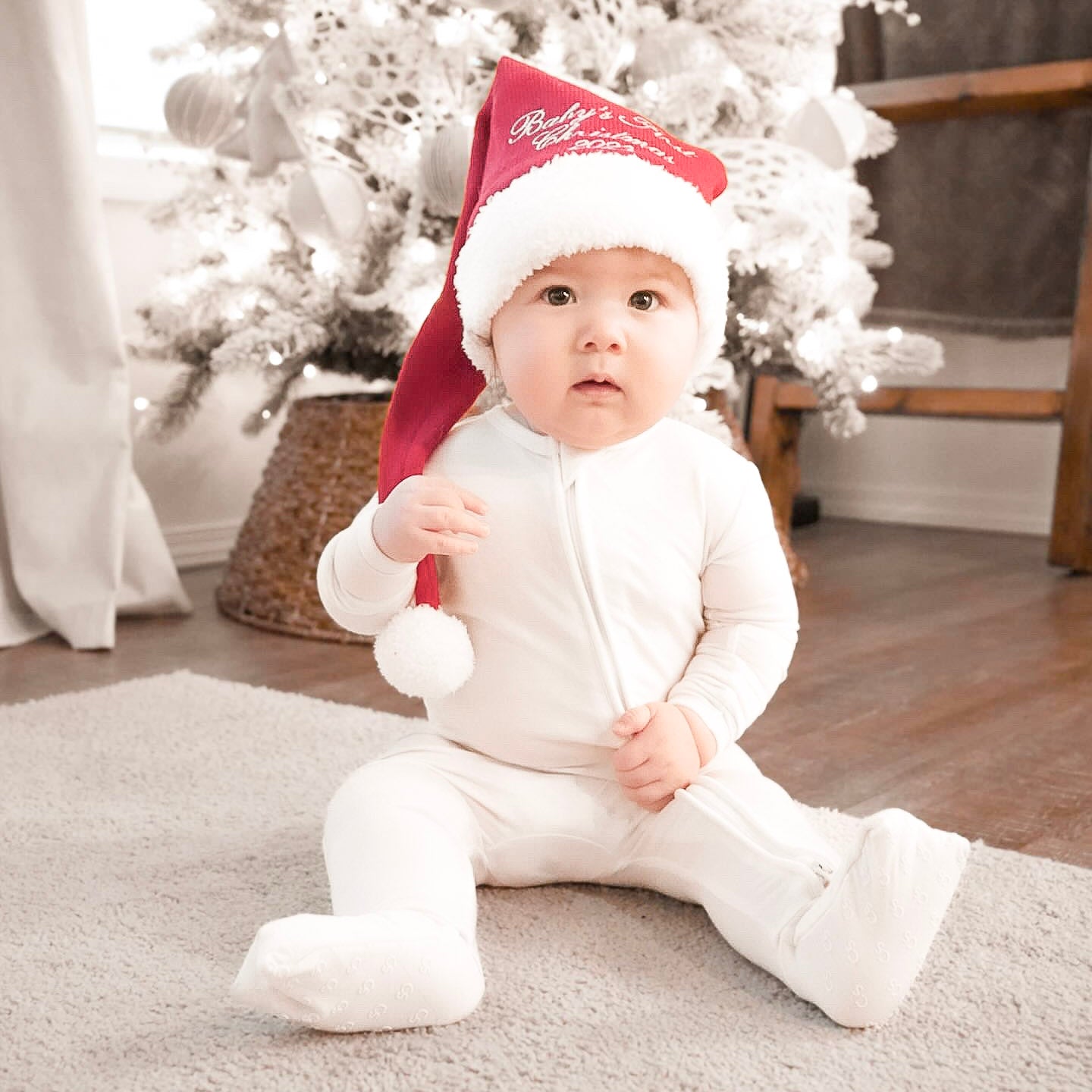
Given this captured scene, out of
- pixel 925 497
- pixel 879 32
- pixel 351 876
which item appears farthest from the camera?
pixel 925 497

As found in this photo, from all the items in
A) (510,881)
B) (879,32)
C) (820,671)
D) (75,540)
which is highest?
(879,32)

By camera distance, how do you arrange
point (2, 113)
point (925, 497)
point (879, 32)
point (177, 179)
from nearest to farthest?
point (2, 113) < point (177, 179) < point (879, 32) < point (925, 497)

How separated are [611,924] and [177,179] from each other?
161cm

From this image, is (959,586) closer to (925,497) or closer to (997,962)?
(925,497)

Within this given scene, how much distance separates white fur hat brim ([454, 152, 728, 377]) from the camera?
0.72 m

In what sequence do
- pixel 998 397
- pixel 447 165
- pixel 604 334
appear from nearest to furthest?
1. pixel 604 334
2. pixel 447 165
3. pixel 998 397

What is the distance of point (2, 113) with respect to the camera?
4.70ft

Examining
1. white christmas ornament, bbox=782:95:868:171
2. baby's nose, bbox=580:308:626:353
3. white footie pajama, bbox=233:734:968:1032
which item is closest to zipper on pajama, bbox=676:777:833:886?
white footie pajama, bbox=233:734:968:1032

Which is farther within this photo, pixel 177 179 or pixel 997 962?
pixel 177 179

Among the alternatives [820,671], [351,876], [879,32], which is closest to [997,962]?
[351,876]

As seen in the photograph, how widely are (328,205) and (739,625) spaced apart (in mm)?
815

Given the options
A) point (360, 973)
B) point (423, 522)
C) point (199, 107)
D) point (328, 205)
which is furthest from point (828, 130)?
point (360, 973)

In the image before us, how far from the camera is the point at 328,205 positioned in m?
1.39

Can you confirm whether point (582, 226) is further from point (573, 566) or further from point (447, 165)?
point (447, 165)
